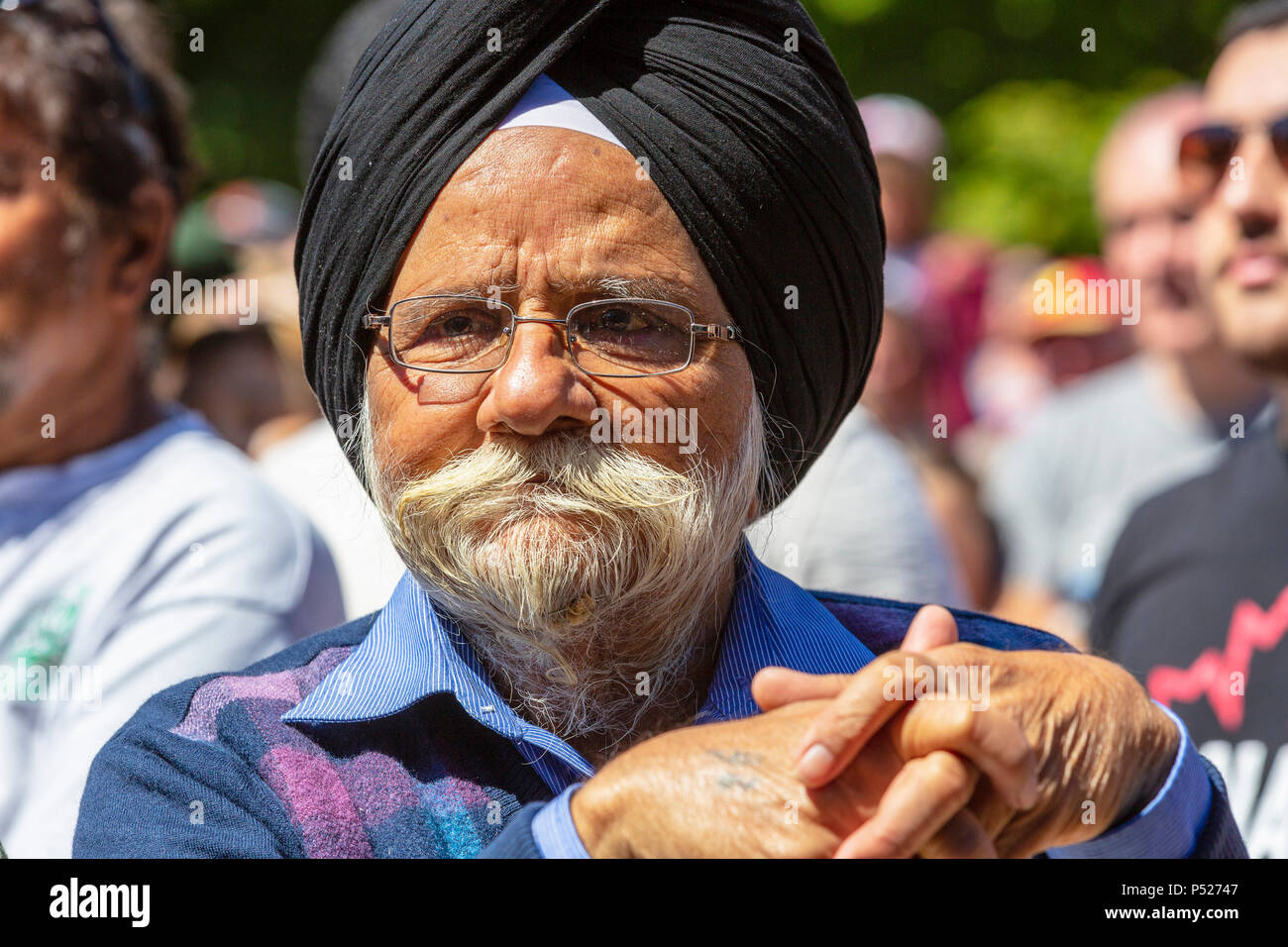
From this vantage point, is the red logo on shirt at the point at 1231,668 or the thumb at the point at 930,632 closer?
the thumb at the point at 930,632

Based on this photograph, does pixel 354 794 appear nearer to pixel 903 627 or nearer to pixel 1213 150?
pixel 903 627

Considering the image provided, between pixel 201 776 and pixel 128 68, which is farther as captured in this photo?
pixel 128 68

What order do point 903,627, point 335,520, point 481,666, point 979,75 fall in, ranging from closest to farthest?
point 481,666 < point 903,627 < point 335,520 < point 979,75

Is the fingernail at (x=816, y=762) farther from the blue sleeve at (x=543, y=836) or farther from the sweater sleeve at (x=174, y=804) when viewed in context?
the sweater sleeve at (x=174, y=804)

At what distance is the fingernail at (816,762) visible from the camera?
62.8 inches

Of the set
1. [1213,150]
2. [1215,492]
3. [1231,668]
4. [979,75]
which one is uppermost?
[979,75]

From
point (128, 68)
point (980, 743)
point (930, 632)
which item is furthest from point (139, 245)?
point (980, 743)

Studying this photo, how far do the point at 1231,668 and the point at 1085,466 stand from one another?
2793 millimetres

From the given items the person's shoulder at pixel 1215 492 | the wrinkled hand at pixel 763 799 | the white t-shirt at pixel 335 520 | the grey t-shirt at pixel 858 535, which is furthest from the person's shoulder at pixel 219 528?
the person's shoulder at pixel 1215 492

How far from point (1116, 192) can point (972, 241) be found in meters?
5.09

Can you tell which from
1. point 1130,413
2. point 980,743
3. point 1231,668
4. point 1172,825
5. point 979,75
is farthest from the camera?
point 979,75

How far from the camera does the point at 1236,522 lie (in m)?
3.68

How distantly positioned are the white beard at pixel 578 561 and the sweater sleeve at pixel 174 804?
15.4 inches
